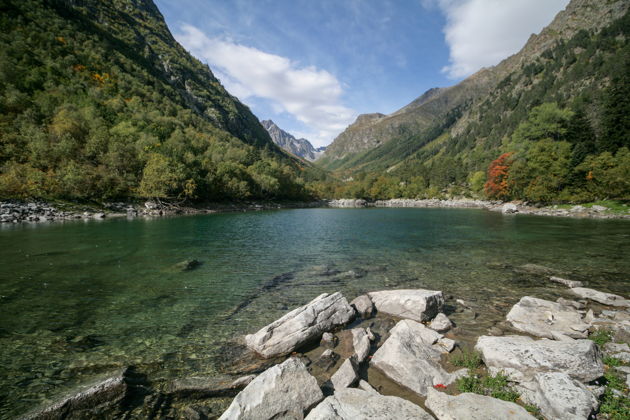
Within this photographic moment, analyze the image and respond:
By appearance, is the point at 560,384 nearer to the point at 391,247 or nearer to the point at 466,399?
the point at 466,399

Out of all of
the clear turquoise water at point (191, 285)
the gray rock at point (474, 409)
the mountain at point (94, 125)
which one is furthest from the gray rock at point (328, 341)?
the mountain at point (94, 125)

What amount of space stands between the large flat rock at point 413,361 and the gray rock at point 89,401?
24.5ft

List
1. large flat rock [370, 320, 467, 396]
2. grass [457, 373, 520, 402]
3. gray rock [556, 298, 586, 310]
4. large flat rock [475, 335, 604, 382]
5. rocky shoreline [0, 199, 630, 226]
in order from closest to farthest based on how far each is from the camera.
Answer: grass [457, 373, 520, 402] → large flat rock [475, 335, 604, 382] → large flat rock [370, 320, 467, 396] → gray rock [556, 298, 586, 310] → rocky shoreline [0, 199, 630, 226]

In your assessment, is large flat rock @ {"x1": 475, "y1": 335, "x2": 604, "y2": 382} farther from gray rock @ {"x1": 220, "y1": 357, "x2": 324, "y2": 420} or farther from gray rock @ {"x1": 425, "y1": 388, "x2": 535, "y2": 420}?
gray rock @ {"x1": 220, "y1": 357, "x2": 324, "y2": 420}

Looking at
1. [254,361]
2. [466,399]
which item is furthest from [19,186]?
[466,399]

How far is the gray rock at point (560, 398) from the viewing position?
5.31 metres

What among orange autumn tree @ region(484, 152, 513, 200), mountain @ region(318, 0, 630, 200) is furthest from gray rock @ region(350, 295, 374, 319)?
orange autumn tree @ region(484, 152, 513, 200)

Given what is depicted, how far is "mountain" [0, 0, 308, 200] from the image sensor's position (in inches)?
2362

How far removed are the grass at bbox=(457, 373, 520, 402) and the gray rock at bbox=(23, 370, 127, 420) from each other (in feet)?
30.6

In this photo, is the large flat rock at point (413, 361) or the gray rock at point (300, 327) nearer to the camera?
the large flat rock at point (413, 361)

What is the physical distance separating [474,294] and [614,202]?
71850 mm

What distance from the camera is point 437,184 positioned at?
6378 inches

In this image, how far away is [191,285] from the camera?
16016 mm

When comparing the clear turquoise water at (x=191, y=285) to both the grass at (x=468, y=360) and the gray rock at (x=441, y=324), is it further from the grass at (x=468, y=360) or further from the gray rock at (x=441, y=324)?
the grass at (x=468, y=360)
